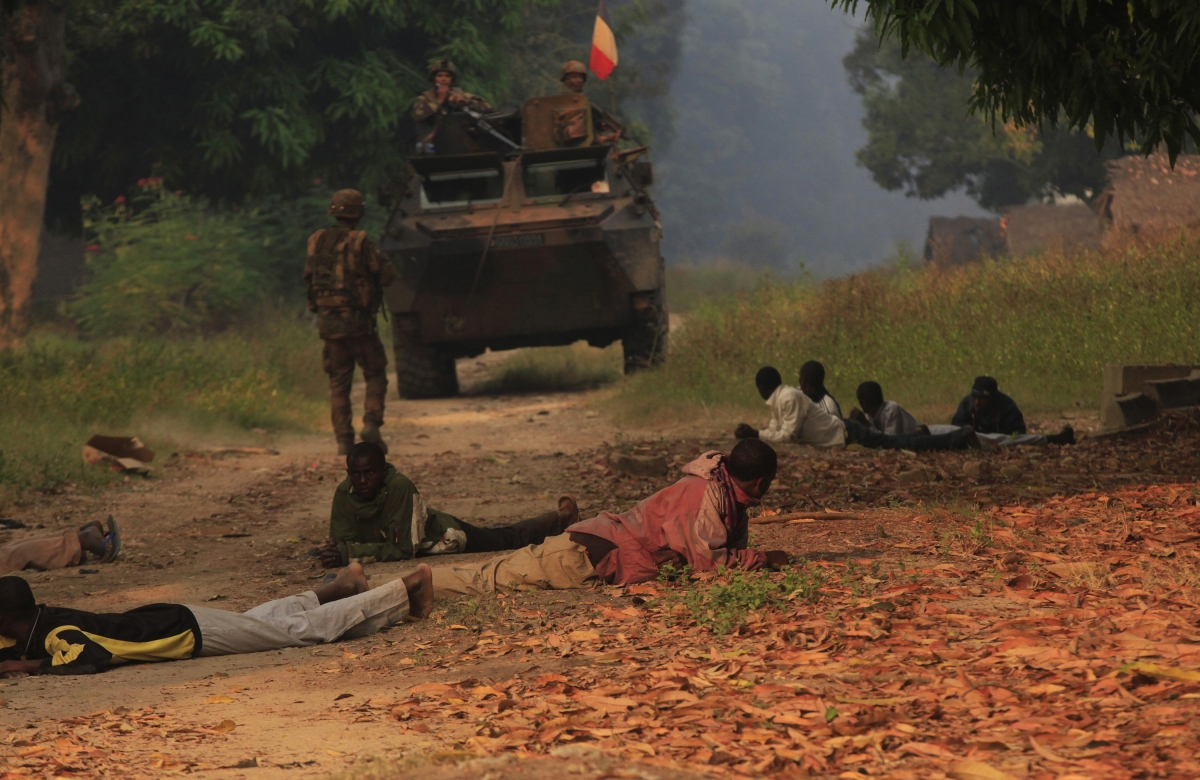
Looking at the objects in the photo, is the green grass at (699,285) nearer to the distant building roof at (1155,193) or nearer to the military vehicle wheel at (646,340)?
the distant building roof at (1155,193)

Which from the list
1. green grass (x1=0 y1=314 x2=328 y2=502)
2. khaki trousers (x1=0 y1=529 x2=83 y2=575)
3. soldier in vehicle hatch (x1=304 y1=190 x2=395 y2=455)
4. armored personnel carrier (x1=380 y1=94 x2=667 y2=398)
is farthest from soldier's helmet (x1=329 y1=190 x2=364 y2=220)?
armored personnel carrier (x1=380 y1=94 x2=667 y2=398)

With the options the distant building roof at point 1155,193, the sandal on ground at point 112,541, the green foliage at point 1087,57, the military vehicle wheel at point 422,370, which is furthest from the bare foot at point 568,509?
the distant building roof at point 1155,193

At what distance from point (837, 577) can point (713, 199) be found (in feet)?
271

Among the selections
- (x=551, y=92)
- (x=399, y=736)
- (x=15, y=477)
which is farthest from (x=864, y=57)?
(x=399, y=736)

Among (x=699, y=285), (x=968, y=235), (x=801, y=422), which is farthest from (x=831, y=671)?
(x=968, y=235)

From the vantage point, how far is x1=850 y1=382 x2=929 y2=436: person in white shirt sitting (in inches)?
399

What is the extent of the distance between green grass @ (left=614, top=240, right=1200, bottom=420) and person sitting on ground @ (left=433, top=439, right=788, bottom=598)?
6.50 meters

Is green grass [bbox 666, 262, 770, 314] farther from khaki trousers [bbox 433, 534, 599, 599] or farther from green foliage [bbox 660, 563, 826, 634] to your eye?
green foliage [bbox 660, 563, 826, 634]

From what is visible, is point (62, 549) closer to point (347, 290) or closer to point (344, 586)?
point (344, 586)

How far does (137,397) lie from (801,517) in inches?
320

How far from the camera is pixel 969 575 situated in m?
5.35

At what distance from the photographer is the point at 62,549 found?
7250 mm

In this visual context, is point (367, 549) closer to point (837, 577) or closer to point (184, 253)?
point (837, 577)

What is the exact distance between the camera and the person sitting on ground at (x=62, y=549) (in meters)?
7.16
